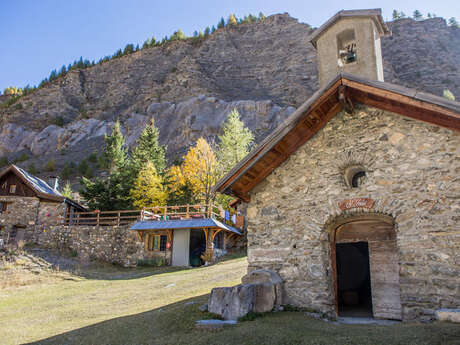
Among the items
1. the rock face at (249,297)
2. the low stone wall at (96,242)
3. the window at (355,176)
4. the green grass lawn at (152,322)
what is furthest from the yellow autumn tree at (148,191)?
the window at (355,176)

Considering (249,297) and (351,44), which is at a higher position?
(351,44)

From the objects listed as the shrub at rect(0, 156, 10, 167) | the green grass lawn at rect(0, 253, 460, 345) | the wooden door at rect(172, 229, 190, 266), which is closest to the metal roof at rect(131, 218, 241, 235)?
the wooden door at rect(172, 229, 190, 266)

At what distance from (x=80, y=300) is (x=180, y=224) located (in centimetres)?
1148

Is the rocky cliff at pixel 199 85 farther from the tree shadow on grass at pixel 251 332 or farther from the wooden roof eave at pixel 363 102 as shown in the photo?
the tree shadow on grass at pixel 251 332

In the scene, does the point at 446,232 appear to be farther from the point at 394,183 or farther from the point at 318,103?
the point at 318,103

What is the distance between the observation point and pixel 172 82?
72125 mm

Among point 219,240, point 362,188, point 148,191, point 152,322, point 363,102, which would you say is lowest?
Answer: point 152,322

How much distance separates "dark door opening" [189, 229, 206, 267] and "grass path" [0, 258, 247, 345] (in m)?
7.49

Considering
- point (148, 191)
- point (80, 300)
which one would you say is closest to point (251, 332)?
point (80, 300)

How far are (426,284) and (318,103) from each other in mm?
4690

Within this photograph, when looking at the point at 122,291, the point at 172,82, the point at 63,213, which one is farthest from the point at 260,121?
the point at 122,291

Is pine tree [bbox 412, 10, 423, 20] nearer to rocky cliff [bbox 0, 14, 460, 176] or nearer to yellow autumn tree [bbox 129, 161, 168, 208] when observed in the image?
rocky cliff [bbox 0, 14, 460, 176]

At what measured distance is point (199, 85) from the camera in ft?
222

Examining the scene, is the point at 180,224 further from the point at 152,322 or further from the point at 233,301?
the point at 233,301
